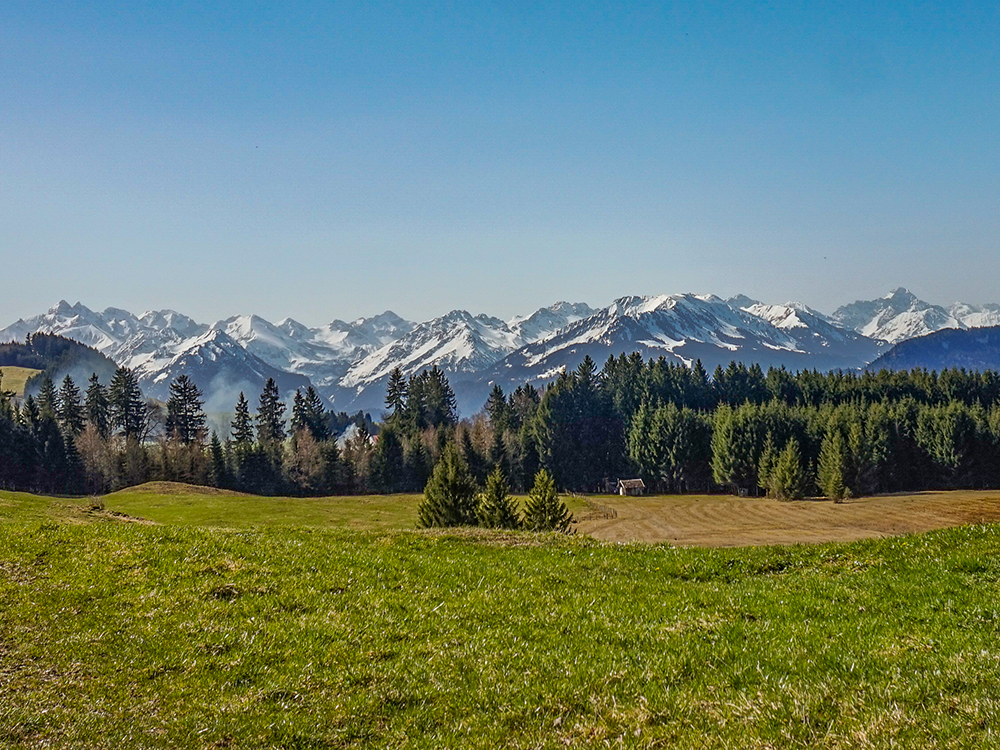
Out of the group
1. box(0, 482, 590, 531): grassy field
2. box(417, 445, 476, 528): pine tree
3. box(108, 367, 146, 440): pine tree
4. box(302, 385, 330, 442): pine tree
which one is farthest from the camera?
box(302, 385, 330, 442): pine tree

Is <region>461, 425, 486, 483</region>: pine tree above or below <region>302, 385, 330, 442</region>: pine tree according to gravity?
below

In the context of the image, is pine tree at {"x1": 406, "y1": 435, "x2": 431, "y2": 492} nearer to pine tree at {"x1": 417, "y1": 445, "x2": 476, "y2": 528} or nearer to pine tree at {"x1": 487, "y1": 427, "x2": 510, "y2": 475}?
pine tree at {"x1": 487, "y1": 427, "x2": 510, "y2": 475}

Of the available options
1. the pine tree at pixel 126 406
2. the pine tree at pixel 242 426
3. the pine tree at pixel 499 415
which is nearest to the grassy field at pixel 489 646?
the pine tree at pixel 242 426

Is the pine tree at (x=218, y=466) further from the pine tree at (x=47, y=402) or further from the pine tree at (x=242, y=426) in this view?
the pine tree at (x=47, y=402)

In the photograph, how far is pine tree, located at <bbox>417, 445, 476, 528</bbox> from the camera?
56031 millimetres

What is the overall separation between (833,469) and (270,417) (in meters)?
144

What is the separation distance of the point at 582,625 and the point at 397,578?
7.03 metres

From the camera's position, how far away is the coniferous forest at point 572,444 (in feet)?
477

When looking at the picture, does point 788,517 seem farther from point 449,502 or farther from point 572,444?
point 449,502

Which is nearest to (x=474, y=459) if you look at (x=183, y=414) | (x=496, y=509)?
(x=183, y=414)

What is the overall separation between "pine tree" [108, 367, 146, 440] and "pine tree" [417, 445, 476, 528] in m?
138

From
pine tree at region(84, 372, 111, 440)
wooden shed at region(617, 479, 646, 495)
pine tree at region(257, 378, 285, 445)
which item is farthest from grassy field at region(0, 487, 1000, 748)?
pine tree at region(84, 372, 111, 440)

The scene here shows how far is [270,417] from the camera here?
18638 cm

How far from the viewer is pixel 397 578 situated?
834 inches
